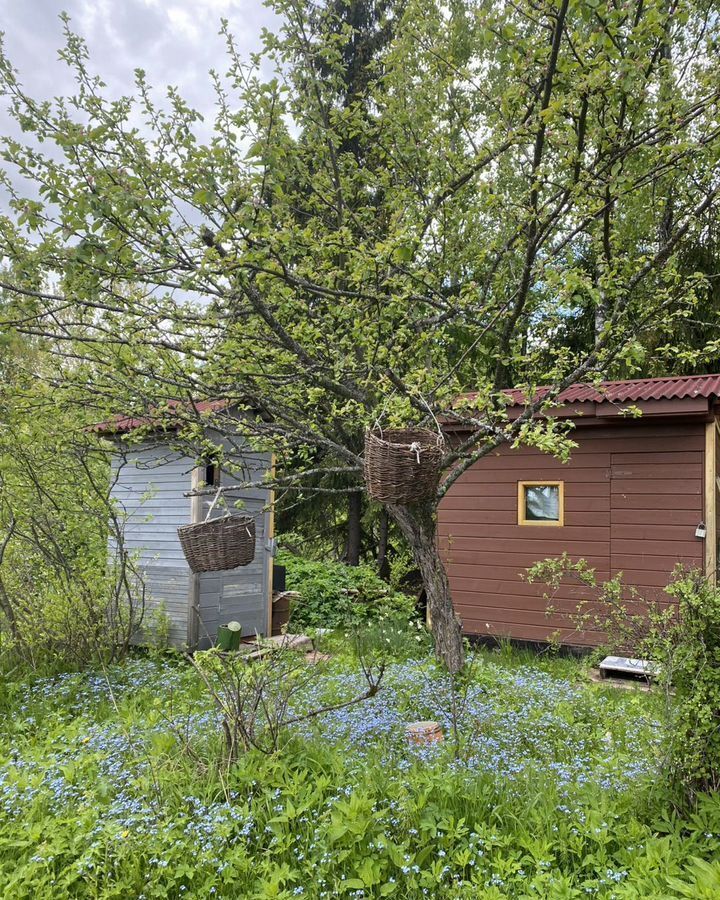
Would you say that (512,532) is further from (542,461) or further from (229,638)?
(229,638)

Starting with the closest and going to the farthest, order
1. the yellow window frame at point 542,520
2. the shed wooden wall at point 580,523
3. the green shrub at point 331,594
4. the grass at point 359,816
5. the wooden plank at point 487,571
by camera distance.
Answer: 1. the grass at point 359,816
2. the shed wooden wall at point 580,523
3. the yellow window frame at point 542,520
4. the wooden plank at point 487,571
5. the green shrub at point 331,594

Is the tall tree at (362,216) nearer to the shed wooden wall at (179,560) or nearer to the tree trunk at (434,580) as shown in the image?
the tree trunk at (434,580)

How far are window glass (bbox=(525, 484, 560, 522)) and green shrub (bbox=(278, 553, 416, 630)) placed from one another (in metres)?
2.47

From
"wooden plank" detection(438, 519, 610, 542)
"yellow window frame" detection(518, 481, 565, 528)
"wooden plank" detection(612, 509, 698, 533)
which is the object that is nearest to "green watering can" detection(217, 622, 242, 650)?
"wooden plank" detection(438, 519, 610, 542)

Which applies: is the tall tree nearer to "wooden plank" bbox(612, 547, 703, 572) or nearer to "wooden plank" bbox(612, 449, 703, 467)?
"wooden plank" bbox(612, 449, 703, 467)

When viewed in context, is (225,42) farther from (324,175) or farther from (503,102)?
(503,102)

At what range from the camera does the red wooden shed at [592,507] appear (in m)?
7.26

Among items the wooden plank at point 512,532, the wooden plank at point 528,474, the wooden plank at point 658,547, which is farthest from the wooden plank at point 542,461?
the wooden plank at point 658,547

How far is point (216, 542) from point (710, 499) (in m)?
5.82

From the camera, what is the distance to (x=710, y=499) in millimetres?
7172

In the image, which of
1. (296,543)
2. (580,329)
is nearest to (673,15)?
Result: (580,329)

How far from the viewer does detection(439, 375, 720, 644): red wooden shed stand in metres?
7.26

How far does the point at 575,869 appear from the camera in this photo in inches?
103

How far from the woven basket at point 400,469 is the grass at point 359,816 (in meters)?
1.37
